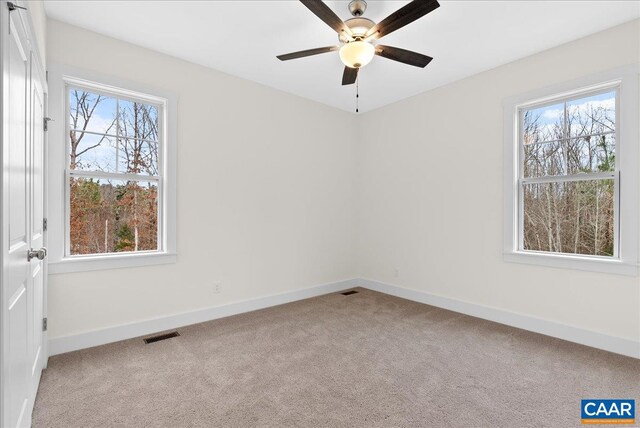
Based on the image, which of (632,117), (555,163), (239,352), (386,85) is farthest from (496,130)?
(239,352)

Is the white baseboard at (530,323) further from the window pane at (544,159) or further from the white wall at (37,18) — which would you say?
the white wall at (37,18)

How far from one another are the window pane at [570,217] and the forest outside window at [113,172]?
388cm

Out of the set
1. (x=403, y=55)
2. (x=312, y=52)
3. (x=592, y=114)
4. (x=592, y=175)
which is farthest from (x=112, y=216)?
(x=592, y=114)

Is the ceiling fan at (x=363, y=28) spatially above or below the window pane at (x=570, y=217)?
above

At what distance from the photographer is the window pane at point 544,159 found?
3238mm

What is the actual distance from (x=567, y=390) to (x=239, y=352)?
2.42 metres

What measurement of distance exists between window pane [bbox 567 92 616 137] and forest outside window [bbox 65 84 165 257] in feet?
13.4

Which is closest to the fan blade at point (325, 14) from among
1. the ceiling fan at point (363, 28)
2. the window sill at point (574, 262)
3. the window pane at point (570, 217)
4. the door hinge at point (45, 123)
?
the ceiling fan at point (363, 28)

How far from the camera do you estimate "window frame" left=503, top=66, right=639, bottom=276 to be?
270cm

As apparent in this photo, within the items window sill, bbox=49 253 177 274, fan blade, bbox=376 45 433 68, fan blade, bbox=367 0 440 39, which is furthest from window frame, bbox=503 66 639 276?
window sill, bbox=49 253 177 274

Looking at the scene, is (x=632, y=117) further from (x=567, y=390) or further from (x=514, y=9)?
(x=567, y=390)

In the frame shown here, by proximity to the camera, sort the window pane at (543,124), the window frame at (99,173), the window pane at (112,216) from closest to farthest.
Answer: the window frame at (99,173)
the window pane at (112,216)
the window pane at (543,124)

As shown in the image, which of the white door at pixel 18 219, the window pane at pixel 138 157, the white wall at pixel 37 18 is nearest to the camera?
the white door at pixel 18 219

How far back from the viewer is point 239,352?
108 inches
